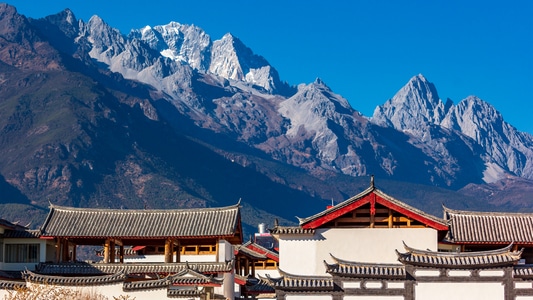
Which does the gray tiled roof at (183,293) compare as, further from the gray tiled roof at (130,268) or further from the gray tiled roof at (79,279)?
the gray tiled roof at (130,268)

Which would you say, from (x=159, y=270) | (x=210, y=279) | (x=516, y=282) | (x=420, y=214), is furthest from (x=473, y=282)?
(x=159, y=270)

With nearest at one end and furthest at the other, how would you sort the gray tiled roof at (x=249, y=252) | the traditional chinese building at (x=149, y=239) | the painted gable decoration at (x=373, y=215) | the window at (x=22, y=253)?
the painted gable decoration at (x=373, y=215)
the traditional chinese building at (x=149, y=239)
the window at (x=22, y=253)
the gray tiled roof at (x=249, y=252)

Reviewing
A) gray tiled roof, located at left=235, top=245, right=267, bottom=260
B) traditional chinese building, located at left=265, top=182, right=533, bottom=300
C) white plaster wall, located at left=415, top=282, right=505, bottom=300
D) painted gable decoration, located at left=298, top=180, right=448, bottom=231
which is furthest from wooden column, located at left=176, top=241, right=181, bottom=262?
white plaster wall, located at left=415, top=282, right=505, bottom=300

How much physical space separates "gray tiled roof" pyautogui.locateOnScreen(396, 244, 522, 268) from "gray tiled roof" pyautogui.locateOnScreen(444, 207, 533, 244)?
14629 mm

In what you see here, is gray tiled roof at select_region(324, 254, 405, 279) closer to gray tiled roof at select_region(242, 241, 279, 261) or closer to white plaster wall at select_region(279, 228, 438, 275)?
white plaster wall at select_region(279, 228, 438, 275)

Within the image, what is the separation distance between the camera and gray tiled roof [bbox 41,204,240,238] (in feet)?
255

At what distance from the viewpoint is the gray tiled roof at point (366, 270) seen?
51.2m

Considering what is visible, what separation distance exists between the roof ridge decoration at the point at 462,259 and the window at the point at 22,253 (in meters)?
37.4

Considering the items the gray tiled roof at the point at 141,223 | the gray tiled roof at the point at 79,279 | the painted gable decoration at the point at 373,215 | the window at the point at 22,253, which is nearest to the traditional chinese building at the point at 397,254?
the painted gable decoration at the point at 373,215

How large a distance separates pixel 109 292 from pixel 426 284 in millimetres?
19261

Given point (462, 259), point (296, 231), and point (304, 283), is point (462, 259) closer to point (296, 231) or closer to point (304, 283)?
point (304, 283)

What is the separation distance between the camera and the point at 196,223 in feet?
258

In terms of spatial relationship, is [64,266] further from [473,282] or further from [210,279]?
[473,282]

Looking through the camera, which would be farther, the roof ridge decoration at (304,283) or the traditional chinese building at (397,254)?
the roof ridge decoration at (304,283)
